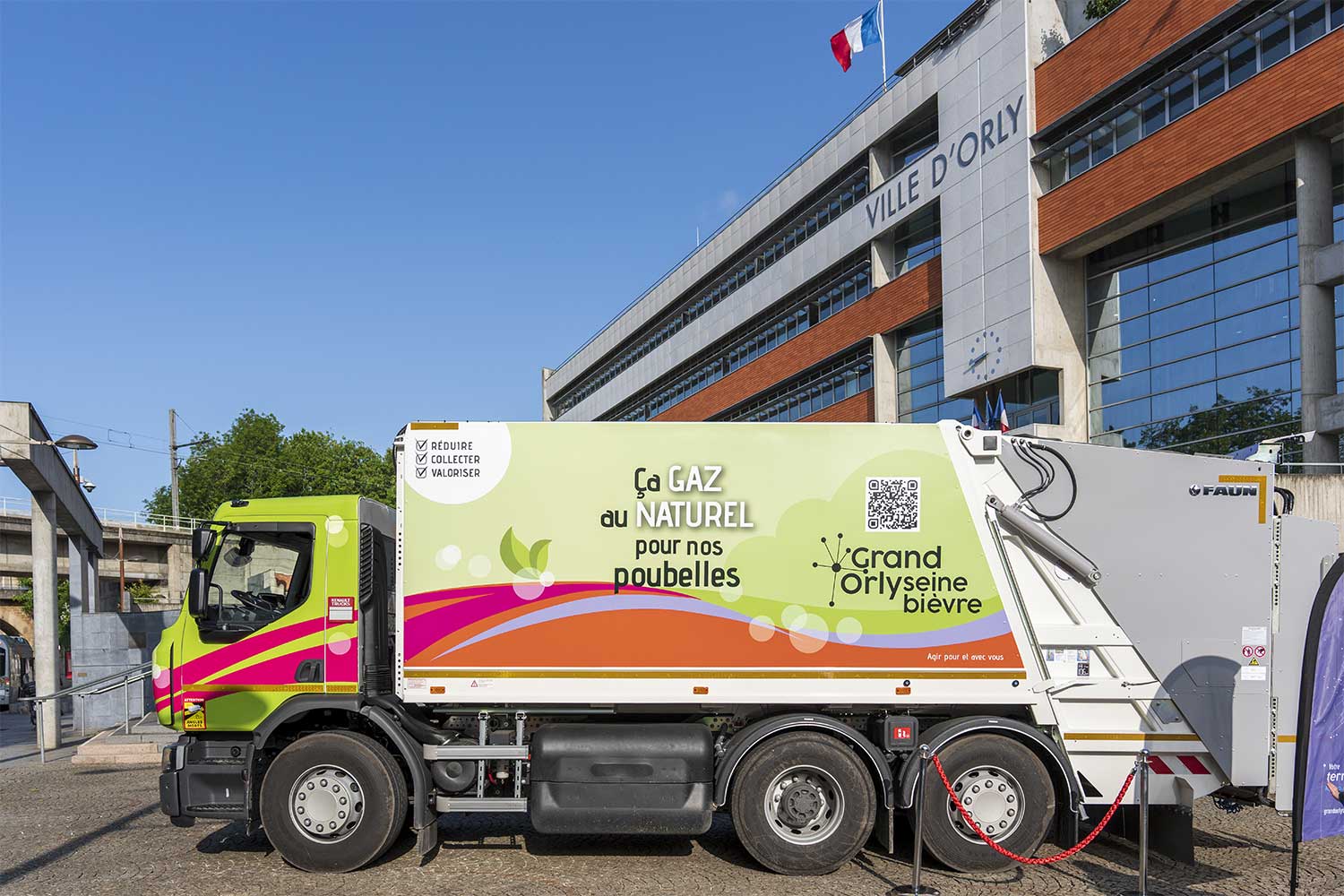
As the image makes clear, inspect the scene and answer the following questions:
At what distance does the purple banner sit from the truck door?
6.89 meters

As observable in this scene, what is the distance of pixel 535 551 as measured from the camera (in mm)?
7496

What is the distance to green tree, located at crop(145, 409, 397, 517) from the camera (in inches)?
2349

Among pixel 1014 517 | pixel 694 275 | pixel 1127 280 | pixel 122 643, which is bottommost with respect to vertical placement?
pixel 122 643

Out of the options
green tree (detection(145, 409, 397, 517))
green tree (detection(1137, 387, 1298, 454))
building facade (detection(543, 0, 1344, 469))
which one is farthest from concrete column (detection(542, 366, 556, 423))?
green tree (detection(1137, 387, 1298, 454))

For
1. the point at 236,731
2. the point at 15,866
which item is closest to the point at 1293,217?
the point at 236,731

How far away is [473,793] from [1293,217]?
19.7 meters

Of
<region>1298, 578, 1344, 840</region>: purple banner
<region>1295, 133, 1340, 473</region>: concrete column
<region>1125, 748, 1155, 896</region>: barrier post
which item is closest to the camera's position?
<region>1298, 578, 1344, 840</region>: purple banner

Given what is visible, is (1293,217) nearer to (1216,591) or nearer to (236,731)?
(1216,591)

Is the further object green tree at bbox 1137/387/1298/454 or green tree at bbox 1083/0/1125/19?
green tree at bbox 1083/0/1125/19

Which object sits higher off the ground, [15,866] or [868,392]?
[868,392]

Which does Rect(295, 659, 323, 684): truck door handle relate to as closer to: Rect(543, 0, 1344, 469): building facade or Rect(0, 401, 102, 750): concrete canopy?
Rect(0, 401, 102, 750): concrete canopy

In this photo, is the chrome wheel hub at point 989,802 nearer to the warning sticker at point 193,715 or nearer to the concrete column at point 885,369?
the warning sticker at point 193,715

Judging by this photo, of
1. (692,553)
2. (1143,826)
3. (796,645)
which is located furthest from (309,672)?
(1143,826)

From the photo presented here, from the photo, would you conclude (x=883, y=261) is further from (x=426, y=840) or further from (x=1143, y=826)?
(x=426, y=840)
